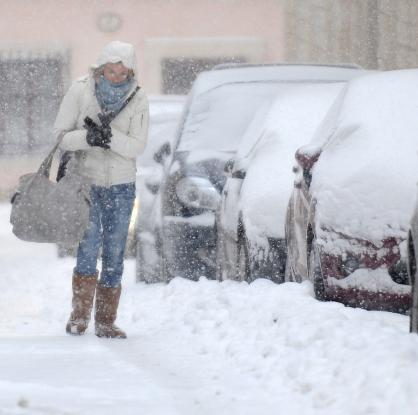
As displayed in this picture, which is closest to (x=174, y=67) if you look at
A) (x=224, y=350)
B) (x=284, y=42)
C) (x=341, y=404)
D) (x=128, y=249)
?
(x=284, y=42)

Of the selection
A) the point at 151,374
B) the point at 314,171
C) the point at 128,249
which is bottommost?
the point at 128,249

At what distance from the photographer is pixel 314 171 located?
7.12m

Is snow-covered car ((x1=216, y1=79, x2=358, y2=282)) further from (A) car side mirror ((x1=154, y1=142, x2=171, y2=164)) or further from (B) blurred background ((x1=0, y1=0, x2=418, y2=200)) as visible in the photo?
(B) blurred background ((x1=0, y1=0, x2=418, y2=200))

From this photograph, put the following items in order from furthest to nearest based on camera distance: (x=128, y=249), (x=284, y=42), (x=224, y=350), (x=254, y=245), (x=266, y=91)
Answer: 1. (x=284, y=42)
2. (x=128, y=249)
3. (x=266, y=91)
4. (x=254, y=245)
5. (x=224, y=350)

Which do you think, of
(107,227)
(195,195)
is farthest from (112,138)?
(195,195)

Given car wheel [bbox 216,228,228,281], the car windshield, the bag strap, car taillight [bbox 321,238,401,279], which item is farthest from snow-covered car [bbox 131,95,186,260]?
car taillight [bbox 321,238,401,279]

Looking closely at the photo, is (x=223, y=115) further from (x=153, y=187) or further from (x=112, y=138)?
(x=112, y=138)

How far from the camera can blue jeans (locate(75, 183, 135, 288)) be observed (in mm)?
7141

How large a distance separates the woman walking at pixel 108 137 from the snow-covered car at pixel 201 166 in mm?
2661

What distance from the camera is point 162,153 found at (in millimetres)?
11188

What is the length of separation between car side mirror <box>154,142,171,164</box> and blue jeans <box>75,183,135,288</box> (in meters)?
3.80

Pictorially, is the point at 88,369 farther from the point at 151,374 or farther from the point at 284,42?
the point at 284,42

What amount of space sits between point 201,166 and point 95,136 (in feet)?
10.4

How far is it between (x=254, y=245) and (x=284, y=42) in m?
17.8
